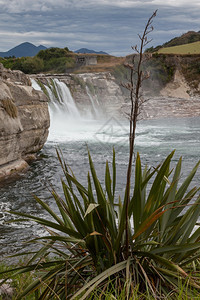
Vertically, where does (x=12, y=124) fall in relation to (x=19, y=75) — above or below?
below

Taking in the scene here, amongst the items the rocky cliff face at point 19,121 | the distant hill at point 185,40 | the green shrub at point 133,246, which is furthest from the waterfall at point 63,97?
the distant hill at point 185,40

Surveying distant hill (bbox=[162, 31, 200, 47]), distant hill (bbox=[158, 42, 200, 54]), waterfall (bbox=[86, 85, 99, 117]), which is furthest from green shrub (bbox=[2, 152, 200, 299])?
distant hill (bbox=[162, 31, 200, 47])

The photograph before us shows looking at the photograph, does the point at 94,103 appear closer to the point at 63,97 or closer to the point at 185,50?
the point at 63,97

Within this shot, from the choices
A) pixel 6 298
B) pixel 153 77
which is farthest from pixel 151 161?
pixel 153 77

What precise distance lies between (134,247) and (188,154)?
12184 mm

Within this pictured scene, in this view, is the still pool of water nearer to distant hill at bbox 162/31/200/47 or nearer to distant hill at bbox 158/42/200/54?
distant hill at bbox 158/42/200/54

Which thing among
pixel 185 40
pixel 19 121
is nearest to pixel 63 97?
pixel 19 121

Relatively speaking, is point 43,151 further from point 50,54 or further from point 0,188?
point 50,54

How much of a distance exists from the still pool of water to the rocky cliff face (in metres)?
0.50

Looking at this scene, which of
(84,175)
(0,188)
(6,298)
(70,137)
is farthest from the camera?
(70,137)

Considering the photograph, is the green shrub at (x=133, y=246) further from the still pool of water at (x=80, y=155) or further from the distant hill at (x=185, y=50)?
the distant hill at (x=185, y=50)

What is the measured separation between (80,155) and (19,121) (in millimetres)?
3562

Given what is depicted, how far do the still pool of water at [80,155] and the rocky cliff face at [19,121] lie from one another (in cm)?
50

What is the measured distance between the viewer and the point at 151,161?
13578 millimetres
